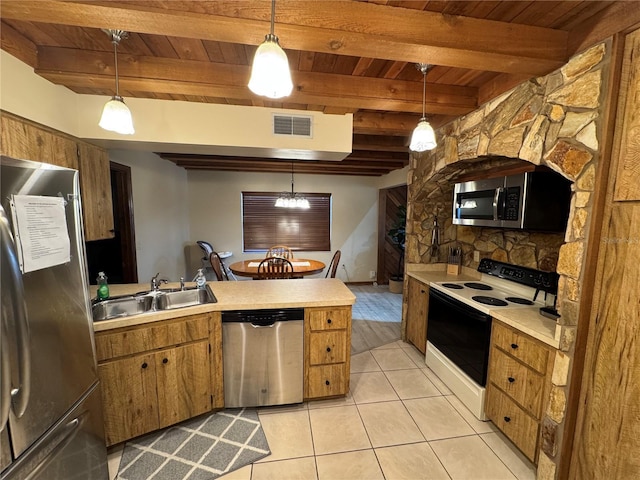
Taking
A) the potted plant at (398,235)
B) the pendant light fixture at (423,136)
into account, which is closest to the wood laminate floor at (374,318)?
the potted plant at (398,235)

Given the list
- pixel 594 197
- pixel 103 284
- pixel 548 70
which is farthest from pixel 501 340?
pixel 103 284

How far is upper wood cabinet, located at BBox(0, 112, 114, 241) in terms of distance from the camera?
1583 mm

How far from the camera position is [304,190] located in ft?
18.3

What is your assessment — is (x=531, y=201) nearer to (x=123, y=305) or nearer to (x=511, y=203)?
(x=511, y=203)

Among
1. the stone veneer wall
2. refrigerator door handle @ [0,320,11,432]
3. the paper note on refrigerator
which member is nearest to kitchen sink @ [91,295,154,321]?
the paper note on refrigerator

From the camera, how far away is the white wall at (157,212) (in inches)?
135

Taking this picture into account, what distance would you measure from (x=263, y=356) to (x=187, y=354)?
21.0 inches

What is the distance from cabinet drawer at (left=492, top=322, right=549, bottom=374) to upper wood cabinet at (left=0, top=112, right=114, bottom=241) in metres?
3.16

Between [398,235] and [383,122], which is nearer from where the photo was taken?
[383,122]

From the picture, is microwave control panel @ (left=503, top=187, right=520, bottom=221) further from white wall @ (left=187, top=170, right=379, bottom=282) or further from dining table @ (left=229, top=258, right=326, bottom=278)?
white wall @ (left=187, top=170, right=379, bottom=282)

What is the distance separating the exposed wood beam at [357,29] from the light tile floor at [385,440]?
7.82 feet

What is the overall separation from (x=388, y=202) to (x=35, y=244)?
5.59m

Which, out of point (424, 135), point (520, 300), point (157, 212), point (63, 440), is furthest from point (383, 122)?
point (157, 212)

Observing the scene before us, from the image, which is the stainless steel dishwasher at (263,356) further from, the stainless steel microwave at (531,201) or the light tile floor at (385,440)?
the stainless steel microwave at (531,201)
